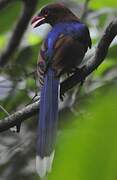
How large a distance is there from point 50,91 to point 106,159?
70.3 inches

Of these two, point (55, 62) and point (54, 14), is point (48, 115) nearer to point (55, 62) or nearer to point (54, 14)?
point (55, 62)

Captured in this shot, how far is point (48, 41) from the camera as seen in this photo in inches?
103

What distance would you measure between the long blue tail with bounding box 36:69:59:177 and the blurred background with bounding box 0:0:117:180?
0.21ft

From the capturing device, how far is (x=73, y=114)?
268 cm

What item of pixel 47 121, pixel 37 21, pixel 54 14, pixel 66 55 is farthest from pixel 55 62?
pixel 54 14

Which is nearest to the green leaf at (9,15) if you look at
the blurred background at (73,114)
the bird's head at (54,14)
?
the blurred background at (73,114)

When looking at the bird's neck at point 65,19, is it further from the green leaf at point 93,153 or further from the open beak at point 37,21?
the green leaf at point 93,153

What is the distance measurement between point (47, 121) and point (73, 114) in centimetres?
66

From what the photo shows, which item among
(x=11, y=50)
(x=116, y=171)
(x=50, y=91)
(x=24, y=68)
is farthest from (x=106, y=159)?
(x=11, y=50)

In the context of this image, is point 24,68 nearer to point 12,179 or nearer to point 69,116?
point 69,116

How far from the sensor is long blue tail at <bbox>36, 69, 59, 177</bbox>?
5.17ft

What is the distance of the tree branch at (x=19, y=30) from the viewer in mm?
3512

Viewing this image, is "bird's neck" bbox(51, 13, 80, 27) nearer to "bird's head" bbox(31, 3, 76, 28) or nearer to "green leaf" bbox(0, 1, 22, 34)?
"bird's head" bbox(31, 3, 76, 28)

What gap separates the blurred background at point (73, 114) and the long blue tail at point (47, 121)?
6 cm
